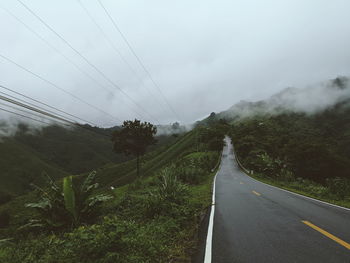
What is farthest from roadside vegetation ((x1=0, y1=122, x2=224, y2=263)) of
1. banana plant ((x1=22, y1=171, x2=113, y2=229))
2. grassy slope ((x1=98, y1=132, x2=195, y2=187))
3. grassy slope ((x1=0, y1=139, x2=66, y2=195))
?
grassy slope ((x1=0, y1=139, x2=66, y2=195))

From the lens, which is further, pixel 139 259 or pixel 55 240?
pixel 55 240

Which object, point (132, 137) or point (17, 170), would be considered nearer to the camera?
point (132, 137)

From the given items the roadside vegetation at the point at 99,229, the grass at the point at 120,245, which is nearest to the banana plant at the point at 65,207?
the roadside vegetation at the point at 99,229

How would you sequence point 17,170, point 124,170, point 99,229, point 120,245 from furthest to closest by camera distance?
point 17,170, point 124,170, point 99,229, point 120,245

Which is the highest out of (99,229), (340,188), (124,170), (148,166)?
(148,166)

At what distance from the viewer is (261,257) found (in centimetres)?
446

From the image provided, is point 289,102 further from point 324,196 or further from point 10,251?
point 10,251

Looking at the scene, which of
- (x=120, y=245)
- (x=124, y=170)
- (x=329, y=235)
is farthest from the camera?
(x=124, y=170)

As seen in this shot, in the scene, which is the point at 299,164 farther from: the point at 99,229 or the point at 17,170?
the point at 17,170

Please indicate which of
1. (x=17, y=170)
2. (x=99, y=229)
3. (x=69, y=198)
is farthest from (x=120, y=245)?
(x=17, y=170)

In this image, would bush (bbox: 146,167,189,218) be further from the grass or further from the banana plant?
the banana plant

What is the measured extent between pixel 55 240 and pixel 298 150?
42.2 metres

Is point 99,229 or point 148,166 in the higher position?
point 148,166

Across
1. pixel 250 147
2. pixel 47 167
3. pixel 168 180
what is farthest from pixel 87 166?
pixel 168 180
